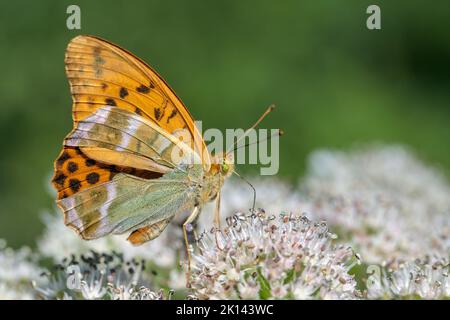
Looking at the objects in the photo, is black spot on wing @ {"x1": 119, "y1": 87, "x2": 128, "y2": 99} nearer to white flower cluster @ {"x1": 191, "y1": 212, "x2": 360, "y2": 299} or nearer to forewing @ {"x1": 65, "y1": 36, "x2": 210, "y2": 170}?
forewing @ {"x1": 65, "y1": 36, "x2": 210, "y2": 170}

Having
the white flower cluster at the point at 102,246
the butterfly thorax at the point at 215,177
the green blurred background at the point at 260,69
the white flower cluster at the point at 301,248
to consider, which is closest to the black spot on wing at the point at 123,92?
the butterfly thorax at the point at 215,177

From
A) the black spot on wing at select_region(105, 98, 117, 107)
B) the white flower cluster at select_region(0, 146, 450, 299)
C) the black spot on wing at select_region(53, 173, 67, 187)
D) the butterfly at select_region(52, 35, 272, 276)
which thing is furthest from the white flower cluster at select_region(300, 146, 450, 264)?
the black spot on wing at select_region(53, 173, 67, 187)

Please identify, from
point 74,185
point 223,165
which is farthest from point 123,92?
point 223,165

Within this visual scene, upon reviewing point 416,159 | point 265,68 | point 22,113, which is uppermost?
point 265,68

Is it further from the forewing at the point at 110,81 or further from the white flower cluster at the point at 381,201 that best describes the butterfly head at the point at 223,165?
the white flower cluster at the point at 381,201

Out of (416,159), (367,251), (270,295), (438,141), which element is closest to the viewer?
(270,295)

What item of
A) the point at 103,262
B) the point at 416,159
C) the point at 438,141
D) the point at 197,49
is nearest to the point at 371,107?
the point at 438,141
